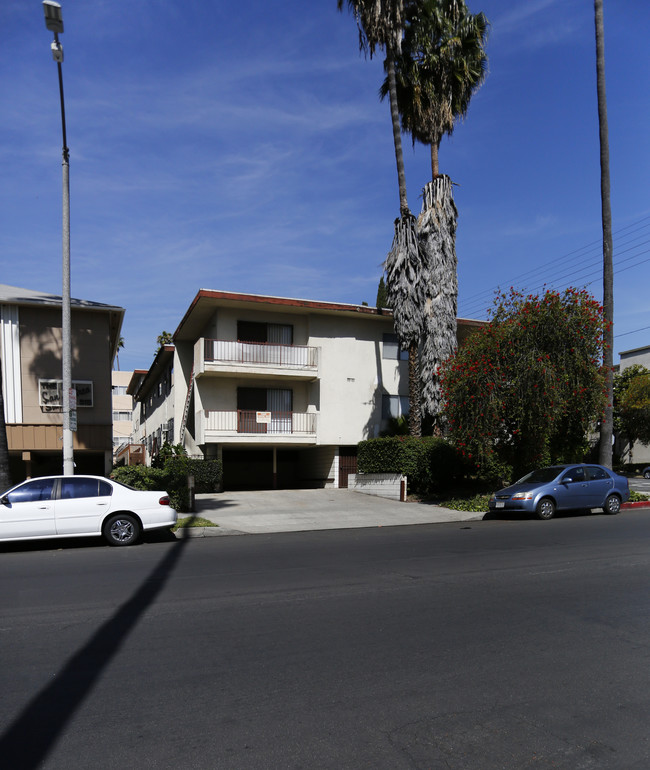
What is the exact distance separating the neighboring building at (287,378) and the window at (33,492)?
1256cm

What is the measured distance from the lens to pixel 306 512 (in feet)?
62.6

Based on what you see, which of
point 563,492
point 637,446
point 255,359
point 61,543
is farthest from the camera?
point 637,446

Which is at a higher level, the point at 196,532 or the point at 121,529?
the point at 121,529

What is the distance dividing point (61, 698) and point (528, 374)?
15.6m

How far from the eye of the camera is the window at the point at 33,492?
12.0 meters

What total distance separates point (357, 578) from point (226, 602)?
210 centimetres

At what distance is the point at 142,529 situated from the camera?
12.7m

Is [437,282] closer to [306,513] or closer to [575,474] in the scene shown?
[575,474]

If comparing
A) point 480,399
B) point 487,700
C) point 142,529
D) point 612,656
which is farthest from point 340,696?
point 480,399

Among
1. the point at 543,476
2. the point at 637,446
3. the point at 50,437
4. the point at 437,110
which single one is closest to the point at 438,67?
the point at 437,110

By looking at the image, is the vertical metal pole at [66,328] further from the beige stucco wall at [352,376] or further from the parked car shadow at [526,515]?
the beige stucco wall at [352,376]

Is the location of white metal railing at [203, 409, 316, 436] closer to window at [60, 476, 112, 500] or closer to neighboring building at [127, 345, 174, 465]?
neighboring building at [127, 345, 174, 465]

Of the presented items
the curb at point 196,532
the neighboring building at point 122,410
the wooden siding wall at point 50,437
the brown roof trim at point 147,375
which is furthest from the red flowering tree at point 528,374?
the neighboring building at point 122,410

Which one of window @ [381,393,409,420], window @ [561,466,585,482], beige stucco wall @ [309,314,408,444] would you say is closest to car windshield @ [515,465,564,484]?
window @ [561,466,585,482]
